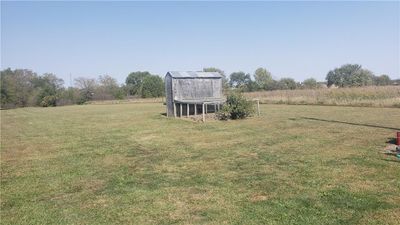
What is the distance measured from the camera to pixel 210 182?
794 cm

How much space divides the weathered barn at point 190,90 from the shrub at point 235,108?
3391mm

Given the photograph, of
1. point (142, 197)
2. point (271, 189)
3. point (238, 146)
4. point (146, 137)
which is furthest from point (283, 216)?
point (146, 137)

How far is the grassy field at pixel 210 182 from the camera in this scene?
236 inches

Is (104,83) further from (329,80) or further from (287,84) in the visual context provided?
(329,80)

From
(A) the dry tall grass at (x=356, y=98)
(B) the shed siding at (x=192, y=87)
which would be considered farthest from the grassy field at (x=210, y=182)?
(A) the dry tall grass at (x=356, y=98)

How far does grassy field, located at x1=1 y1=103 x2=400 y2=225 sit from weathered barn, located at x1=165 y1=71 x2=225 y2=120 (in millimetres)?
13214

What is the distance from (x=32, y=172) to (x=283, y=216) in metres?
7.26

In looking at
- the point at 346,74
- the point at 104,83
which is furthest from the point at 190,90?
the point at 104,83

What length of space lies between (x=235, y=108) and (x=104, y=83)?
344 ft

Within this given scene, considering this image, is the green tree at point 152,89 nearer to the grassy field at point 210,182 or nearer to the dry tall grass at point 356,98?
the dry tall grass at point 356,98

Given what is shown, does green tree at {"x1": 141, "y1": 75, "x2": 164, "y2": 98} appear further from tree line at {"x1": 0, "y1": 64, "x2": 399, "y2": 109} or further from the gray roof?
the gray roof

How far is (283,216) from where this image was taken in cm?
573

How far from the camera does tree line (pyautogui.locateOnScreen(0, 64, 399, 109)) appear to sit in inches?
3063

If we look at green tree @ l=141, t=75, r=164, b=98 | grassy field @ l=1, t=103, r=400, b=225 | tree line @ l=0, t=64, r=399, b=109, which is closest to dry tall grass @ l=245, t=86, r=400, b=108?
grassy field @ l=1, t=103, r=400, b=225
